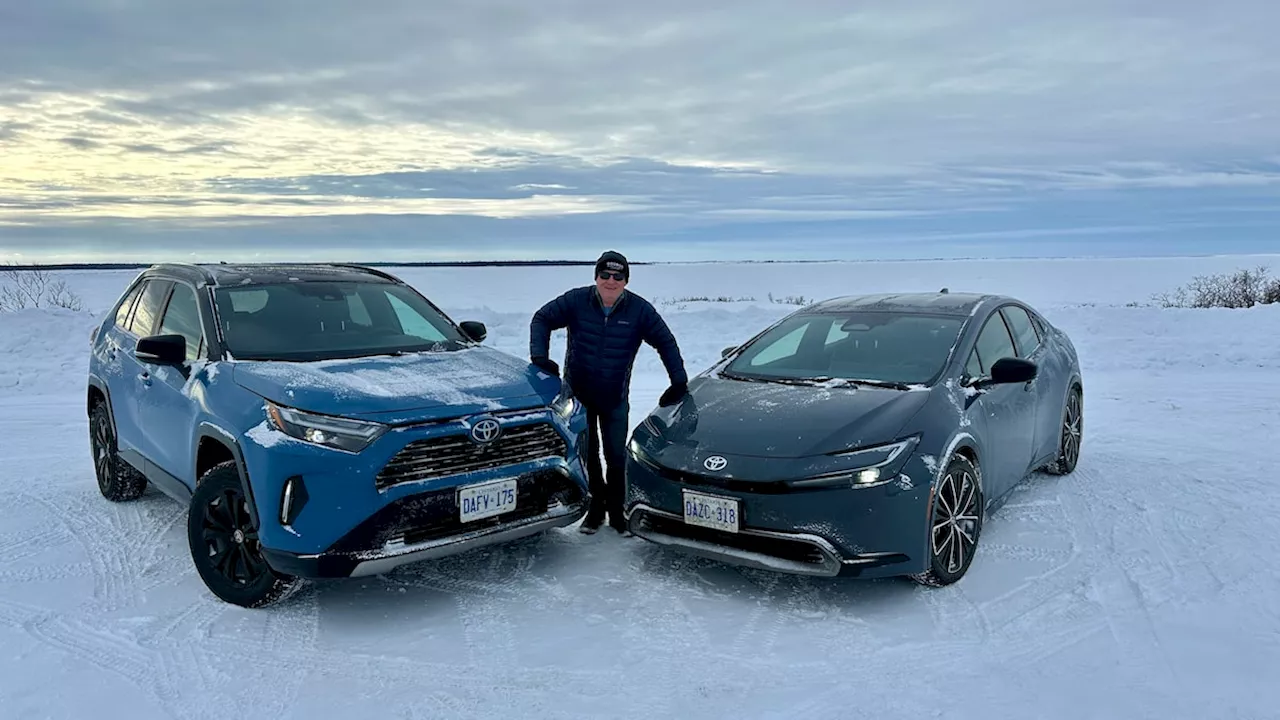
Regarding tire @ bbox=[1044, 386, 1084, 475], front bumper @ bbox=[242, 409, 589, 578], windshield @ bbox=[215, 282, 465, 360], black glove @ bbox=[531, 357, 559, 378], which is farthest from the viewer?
tire @ bbox=[1044, 386, 1084, 475]

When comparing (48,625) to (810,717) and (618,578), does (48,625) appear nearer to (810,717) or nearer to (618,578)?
(618,578)

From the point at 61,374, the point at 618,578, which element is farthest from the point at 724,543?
the point at 61,374

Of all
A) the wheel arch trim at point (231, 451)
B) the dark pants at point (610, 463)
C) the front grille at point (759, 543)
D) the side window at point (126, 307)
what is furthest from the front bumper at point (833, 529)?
the side window at point (126, 307)

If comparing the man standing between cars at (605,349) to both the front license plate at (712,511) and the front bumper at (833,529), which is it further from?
the front bumper at (833,529)

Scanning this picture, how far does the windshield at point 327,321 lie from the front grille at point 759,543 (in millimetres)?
1936

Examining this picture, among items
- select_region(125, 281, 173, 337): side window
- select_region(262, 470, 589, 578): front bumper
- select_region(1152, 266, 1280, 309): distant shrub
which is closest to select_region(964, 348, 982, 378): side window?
select_region(262, 470, 589, 578): front bumper

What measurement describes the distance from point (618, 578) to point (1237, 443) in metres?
5.92

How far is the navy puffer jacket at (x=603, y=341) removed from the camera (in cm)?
516

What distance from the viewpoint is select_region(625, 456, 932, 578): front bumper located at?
386 centimetres

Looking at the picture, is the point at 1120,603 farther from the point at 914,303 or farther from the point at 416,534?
the point at 416,534

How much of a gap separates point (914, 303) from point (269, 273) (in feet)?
14.0

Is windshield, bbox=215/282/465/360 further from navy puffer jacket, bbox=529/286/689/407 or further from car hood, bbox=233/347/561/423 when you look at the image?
navy puffer jacket, bbox=529/286/689/407

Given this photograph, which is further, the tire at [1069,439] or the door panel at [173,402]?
the tire at [1069,439]

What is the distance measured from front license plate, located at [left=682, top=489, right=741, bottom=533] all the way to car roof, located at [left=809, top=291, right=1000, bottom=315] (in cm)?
223
